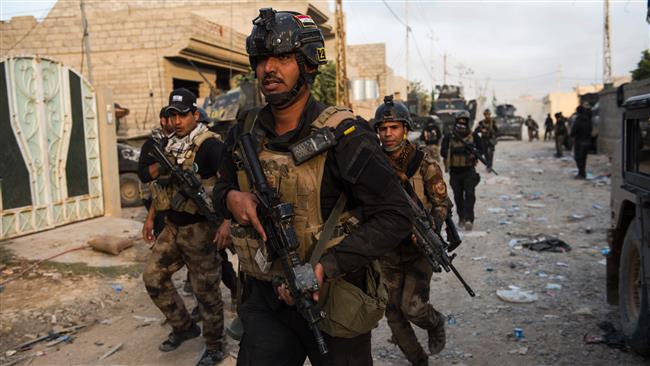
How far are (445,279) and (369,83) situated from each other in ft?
74.4

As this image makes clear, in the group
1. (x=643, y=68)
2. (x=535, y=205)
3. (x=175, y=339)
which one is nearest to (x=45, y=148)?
(x=175, y=339)

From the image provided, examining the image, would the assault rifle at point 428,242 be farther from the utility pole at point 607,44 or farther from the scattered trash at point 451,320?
the utility pole at point 607,44

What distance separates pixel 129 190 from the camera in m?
11.3

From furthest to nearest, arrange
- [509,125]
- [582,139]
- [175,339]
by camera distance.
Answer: [509,125]
[582,139]
[175,339]

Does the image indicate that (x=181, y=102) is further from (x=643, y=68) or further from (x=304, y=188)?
(x=643, y=68)

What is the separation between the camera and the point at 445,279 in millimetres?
5863

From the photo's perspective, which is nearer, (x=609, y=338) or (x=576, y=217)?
(x=609, y=338)

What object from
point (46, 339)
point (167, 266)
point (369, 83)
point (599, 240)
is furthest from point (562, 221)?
point (369, 83)

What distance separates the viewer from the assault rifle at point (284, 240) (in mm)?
1878

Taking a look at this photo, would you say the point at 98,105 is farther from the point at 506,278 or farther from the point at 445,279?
the point at 506,278

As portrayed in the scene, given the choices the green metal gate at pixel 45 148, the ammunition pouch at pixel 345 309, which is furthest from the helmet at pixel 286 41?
the green metal gate at pixel 45 148

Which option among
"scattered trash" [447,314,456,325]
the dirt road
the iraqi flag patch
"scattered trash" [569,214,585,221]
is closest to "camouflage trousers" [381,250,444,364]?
the dirt road

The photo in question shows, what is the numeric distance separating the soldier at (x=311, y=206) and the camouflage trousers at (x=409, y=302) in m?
1.40

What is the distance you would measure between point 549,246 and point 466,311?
8.86 feet
